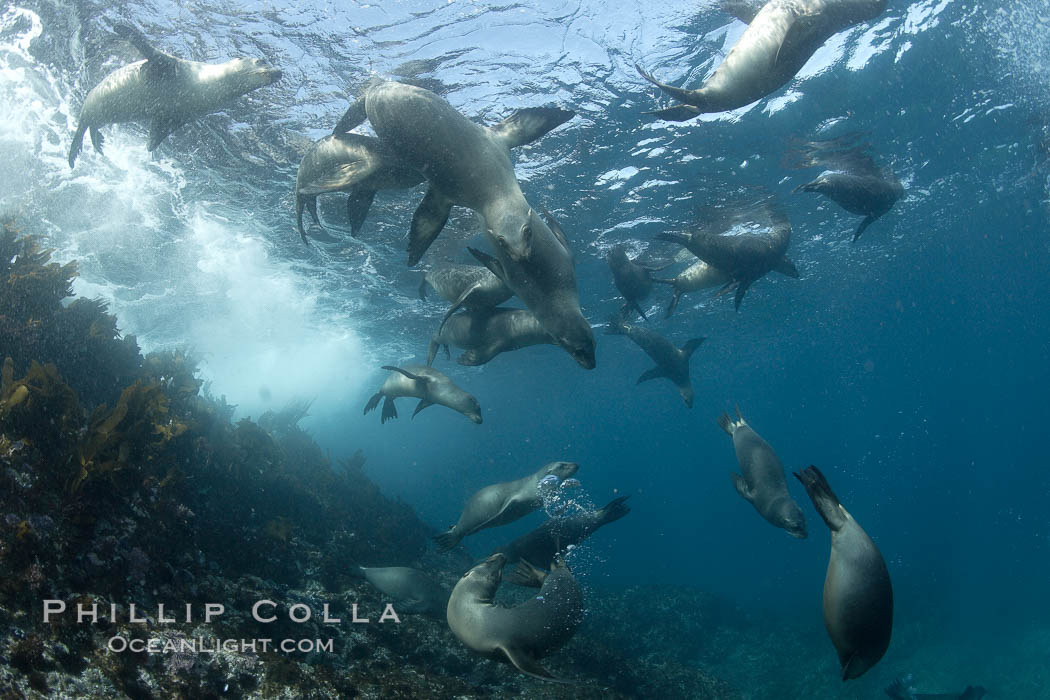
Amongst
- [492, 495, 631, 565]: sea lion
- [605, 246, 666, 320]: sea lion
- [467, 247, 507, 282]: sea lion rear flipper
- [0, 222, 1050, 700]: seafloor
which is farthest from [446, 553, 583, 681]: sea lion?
[605, 246, 666, 320]: sea lion

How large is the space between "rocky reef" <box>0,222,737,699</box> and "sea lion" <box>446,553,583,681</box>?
3.18 ft

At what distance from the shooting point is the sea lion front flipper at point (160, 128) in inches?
237

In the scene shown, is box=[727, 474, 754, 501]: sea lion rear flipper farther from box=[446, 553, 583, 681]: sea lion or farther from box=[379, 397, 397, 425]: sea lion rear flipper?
box=[379, 397, 397, 425]: sea lion rear flipper

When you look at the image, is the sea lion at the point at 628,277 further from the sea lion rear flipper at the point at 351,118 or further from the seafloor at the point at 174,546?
the seafloor at the point at 174,546

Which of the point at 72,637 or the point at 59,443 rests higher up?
the point at 59,443

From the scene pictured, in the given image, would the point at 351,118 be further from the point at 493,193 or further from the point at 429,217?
the point at 493,193

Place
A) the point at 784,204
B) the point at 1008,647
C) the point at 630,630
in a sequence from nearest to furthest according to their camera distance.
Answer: the point at 784,204
the point at 630,630
the point at 1008,647

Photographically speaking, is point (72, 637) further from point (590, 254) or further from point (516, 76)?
point (590, 254)

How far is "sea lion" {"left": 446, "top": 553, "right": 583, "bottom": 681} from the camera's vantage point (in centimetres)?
406

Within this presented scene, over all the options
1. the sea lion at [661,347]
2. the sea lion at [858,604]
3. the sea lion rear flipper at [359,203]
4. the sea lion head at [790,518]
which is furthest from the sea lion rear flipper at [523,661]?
the sea lion at [661,347]

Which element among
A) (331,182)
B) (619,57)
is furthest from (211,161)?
(619,57)

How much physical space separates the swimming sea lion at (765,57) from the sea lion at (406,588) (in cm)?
688

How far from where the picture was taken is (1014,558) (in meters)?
41.1

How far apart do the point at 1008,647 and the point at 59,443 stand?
93.7 ft
